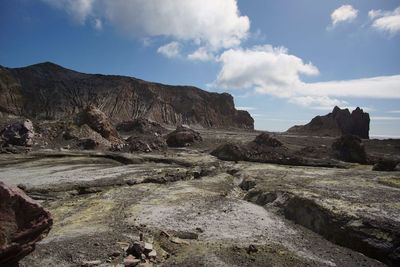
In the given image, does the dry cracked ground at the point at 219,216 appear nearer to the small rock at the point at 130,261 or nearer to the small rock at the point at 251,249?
the small rock at the point at 251,249

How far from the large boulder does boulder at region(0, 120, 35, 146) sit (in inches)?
319

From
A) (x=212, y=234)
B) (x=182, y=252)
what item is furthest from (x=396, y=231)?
(x=182, y=252)

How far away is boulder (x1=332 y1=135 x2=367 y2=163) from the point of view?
43.4 meters

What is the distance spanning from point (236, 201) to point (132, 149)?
26565mm

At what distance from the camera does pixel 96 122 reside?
5497cm

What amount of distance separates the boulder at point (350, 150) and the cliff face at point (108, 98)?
80.6 metres

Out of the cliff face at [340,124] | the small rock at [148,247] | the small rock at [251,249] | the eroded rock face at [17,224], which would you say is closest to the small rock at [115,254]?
the small rock at [148,247]

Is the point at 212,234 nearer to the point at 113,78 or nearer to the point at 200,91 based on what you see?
the point at 113,78

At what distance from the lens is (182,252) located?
1415 cm

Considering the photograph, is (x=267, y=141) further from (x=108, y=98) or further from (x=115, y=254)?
(x=108, y=98)

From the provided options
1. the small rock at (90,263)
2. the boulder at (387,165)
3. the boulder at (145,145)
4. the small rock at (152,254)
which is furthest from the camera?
the boulder at (145,145)

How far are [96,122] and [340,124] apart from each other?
85.0 metres

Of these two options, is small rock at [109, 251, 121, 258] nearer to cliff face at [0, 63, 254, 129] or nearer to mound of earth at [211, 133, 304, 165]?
mound of earth at [211, 133, 304, 165]

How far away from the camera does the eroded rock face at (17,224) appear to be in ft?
34.6
